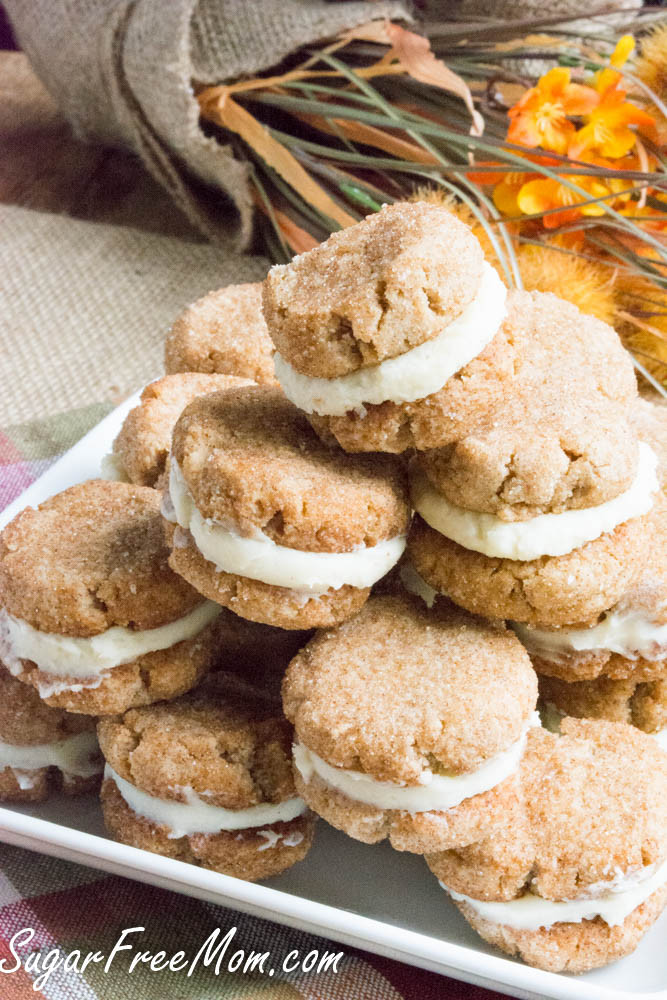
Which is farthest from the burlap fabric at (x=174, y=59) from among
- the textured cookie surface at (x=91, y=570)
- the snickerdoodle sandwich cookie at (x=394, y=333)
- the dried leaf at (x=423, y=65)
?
the snickerdoodle sandwich cookie at (x=394, y=333)

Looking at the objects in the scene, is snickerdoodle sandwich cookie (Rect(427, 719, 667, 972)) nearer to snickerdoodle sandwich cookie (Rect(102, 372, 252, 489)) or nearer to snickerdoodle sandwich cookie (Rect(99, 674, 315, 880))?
snickerdoodle sandwich cookie (Rect(99, 674, 315, 880))

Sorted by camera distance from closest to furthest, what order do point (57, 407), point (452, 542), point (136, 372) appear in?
point (452, 542)
point (57, 407)
point (136, 372)

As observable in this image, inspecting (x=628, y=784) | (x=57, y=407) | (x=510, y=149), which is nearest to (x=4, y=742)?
(x=628, y=784)

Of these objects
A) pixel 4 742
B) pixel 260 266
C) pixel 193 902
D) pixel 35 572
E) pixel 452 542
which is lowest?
pixel 260 266

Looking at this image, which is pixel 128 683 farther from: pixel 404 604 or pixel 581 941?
pixel 581 941

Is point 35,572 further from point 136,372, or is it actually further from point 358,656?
point 136,372
